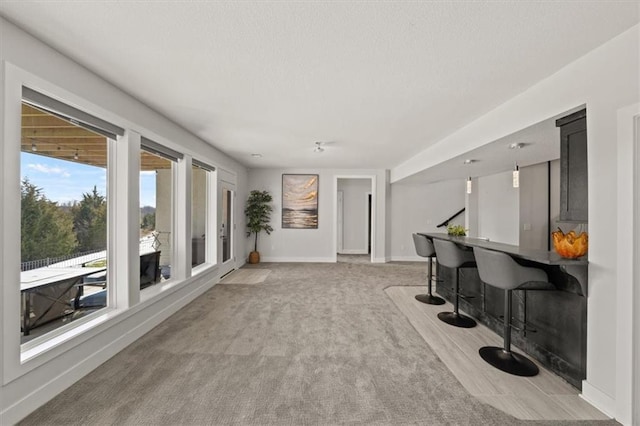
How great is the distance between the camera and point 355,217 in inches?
338

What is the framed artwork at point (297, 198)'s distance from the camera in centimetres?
704

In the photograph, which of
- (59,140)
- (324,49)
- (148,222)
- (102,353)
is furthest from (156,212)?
(324,49)

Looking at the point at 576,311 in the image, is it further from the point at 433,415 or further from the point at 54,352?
the point at 54,352

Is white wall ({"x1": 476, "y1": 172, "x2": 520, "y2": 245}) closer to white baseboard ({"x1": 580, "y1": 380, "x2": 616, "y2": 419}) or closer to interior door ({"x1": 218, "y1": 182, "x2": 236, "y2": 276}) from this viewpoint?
white baseboard ({"x1": 580, "y1": 380, "x2": 616, "y2": 419})

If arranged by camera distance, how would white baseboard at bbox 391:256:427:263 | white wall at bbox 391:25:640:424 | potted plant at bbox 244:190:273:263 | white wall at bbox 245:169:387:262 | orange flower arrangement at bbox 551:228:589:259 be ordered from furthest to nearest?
1. white baseboard at bbox 391:256:427:263
2. white wall at bbox 245:169:387:262
3. potted plant at bbox 244:190:273:263
4. orange flower arrangement at bbox 551:228:589:259
5. white wall at bbox 391:25:640:424

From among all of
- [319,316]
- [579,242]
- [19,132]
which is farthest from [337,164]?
[19,132]

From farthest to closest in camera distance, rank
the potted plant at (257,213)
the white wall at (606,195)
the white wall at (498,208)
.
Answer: the potted plant at (257,213)
the white wall at (498,208)
the white wall at (606,195)

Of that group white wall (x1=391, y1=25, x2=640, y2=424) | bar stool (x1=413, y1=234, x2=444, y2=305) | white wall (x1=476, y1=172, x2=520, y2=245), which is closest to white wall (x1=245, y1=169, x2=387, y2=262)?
white wall (x1=476, y1=172, x2=520, y2=245)

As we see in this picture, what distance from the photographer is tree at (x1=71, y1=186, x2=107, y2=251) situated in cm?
228

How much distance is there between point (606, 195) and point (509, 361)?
1.55m

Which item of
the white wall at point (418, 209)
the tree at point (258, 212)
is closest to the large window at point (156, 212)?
the tree at point (258, 212)

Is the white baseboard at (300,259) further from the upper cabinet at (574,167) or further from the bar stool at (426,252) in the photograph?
the upper cabinet at (574,167)

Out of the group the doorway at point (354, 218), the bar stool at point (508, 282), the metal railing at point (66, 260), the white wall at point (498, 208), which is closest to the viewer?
the metal railing at point (66, 260)

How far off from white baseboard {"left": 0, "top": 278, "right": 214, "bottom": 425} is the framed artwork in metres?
3.56
